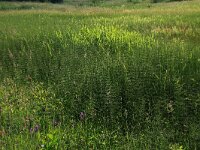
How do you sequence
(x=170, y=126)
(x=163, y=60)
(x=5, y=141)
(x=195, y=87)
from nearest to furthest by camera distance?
(x=5, y=141) < (x=170, y=126) < (x=195, y=87) < (x=163, y=60)

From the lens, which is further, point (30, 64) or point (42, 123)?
point (30, 64)

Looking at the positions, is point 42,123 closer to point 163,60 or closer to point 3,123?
point 3,123

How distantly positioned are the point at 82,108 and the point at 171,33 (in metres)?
6.86

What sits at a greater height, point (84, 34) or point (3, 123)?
point (84, 34)

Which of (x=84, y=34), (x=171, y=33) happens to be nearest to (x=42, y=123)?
(x=84, y=34)

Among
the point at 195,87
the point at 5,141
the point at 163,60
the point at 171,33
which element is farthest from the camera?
the point at 171,33

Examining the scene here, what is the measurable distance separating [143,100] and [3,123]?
253cm

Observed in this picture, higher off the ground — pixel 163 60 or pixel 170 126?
pixel 163 60

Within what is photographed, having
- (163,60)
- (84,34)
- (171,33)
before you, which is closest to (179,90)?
(163,60)

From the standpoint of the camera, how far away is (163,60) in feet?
26.0

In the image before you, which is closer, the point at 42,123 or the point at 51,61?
the point at 42,123

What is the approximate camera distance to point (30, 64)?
31.6 feet

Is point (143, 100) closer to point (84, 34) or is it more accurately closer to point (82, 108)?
Result: point (82, 108)

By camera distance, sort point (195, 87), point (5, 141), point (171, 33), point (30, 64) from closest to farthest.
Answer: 1. point (5, 141)
2. point (195, 87)
3. point (30, 64)
4. point (171, 33)
